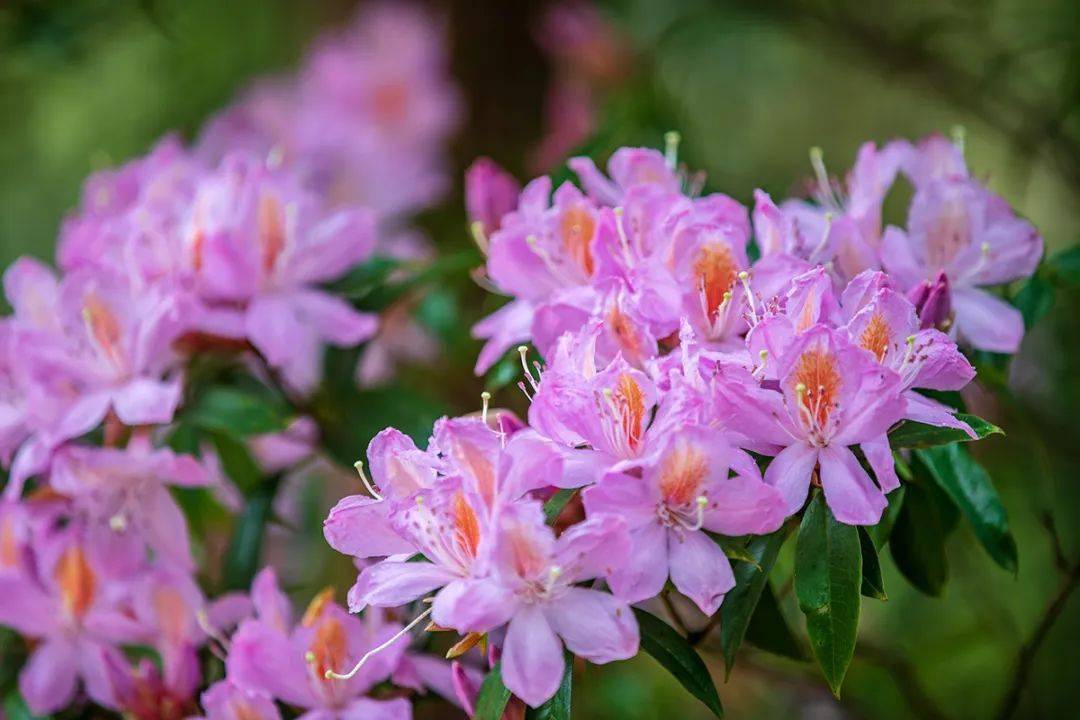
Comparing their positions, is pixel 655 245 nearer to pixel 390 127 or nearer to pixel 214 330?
pixel 214 330

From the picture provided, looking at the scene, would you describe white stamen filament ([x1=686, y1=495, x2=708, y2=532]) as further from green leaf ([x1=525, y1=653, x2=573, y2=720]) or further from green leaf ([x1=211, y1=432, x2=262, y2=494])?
green leaf ([x1=211, y1=432, x2=262, y2=494])

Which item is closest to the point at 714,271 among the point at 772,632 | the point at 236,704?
the point at 772,632

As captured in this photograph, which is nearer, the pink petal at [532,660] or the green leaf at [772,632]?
the pink petal at [532,660]

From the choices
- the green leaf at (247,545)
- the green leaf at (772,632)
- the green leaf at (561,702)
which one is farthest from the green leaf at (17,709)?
the green leaf at (772,632)

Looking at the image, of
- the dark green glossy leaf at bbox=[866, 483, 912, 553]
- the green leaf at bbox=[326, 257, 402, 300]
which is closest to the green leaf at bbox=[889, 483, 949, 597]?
the dark green glossy leaf at bbox=[866, 483, 912, 553]

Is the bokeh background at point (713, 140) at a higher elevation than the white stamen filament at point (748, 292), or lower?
lower

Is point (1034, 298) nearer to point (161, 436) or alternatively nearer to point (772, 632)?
point (772, 632)

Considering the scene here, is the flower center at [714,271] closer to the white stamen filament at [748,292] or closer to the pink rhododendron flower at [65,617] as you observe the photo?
the white stamen filament at [748,292]
